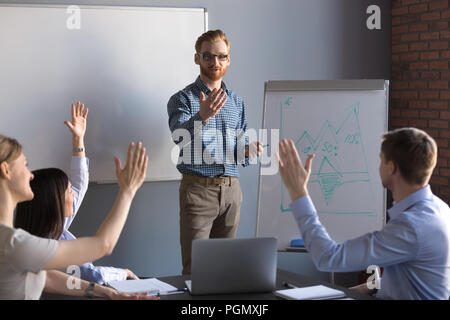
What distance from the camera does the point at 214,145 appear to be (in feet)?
11.0

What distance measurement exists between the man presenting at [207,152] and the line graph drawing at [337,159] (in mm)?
324

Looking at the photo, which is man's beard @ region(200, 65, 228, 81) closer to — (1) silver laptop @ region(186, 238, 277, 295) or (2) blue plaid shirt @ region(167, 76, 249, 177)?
(2) blue plaid shirt @ region(167, 76, 249, 177)

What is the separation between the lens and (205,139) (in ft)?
10.8

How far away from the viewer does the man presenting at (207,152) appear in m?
3.31

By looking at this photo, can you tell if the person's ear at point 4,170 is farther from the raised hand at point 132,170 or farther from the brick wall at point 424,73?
the brick wall at point 424,73

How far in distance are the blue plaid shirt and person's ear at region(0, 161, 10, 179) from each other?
4.86 ft

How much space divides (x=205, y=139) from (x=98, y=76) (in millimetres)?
797

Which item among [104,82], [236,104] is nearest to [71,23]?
[104,82]

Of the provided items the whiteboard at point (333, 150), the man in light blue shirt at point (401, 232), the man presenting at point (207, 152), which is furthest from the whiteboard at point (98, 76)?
the man in light blue shirt at point (401, 232)

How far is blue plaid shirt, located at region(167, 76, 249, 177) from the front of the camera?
10.8 feet

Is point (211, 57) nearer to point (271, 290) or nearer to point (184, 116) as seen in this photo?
point (184, 116)

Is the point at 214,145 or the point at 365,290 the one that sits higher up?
the point at 214,145

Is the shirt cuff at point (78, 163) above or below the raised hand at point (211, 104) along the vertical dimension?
below

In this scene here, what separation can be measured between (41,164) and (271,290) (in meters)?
1.90
